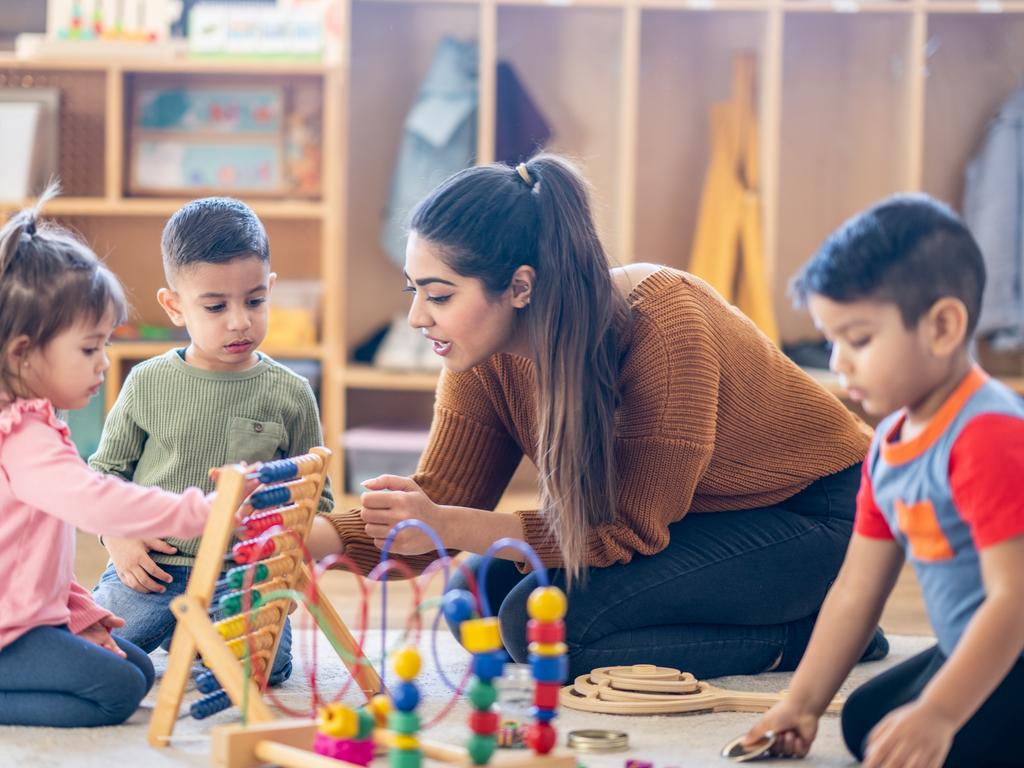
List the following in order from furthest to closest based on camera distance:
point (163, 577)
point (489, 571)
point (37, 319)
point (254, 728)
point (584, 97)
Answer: point (584, 97)
point (489, 571)
point (163, 577)
point (37, 319)
point (254, 728)

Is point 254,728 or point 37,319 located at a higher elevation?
point 37,319

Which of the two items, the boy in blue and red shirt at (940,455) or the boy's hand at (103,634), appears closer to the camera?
the boy in blue and red shirt at (940,455)

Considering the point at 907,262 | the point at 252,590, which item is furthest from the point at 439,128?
the point at 907,262

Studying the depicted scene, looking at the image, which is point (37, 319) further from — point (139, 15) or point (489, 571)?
point (139, 15)

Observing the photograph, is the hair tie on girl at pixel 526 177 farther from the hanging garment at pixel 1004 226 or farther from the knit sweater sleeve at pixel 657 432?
the hanging garment at pixel 1004 226

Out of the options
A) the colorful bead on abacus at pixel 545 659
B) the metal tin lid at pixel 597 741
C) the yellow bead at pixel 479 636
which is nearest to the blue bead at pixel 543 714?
the colorful bead on abacus at pixel 545 659

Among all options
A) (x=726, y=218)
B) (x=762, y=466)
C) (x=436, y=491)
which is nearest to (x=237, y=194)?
(x=726, y=218)

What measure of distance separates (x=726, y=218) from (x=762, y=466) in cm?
164

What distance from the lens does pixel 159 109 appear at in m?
3.53

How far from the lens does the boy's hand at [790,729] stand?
1.45 metres

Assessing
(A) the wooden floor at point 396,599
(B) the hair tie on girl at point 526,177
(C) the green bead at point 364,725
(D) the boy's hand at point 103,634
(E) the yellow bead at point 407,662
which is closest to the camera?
(E) the yellow bead at point 407,662

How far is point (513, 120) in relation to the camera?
3605 millimetres

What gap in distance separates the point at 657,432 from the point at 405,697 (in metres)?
0.66

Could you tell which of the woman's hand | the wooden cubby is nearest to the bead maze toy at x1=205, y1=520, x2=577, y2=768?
the woman's hand
